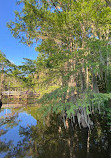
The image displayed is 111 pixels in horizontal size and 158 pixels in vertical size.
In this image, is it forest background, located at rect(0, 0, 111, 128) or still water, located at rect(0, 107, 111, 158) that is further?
forest background, located at rect(0, 0, 111, 128)

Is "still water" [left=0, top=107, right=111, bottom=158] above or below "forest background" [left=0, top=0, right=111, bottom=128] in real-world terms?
below

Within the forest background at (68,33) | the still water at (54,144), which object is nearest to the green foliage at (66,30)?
the forest background at (68,33)

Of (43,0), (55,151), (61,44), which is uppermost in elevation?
(43,0)

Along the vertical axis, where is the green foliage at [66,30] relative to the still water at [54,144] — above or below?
above

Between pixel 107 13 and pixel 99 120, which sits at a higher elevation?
pixel 107 13

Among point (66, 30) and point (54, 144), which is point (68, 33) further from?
point (54, 144)

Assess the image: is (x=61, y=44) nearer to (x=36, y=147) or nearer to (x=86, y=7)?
(x=86, y=7)

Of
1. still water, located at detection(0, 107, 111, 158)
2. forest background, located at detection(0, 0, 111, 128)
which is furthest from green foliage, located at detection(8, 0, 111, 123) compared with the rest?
still water, located at detection(0, 107, 111, 158)

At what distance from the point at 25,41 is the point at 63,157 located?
724cm

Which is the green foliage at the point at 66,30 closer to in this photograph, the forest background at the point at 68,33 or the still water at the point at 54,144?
the forest background at the point at 68,33

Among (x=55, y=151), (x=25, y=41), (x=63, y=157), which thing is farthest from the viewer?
(x=25, y=41)

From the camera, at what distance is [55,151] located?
4.62 metres

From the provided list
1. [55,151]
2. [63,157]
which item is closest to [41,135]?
[55,151]

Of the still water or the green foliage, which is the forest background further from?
the still water
